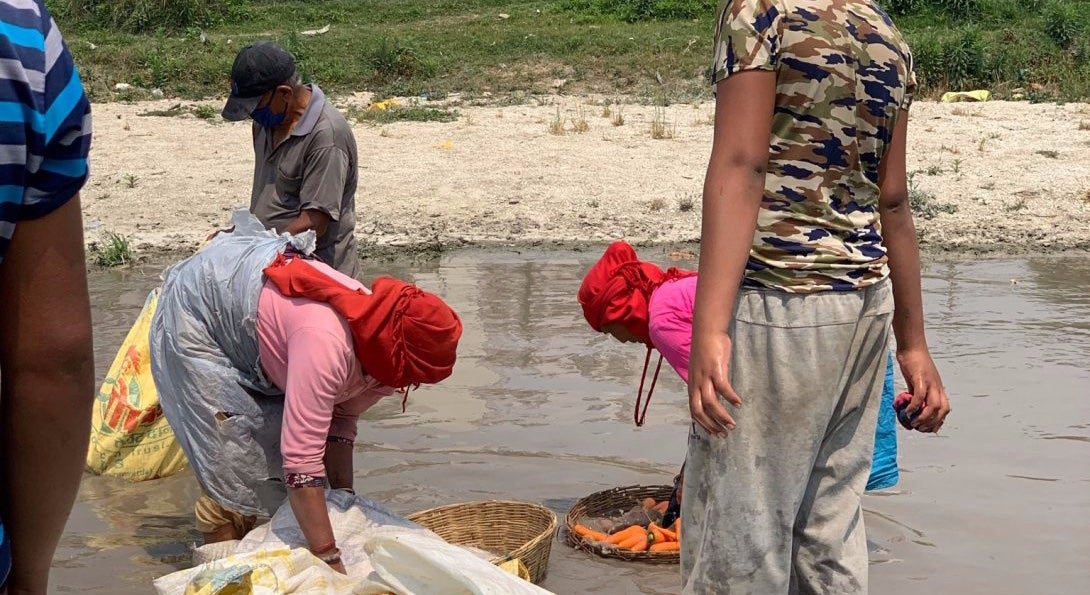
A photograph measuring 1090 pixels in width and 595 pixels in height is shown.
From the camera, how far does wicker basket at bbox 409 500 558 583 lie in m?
4.16

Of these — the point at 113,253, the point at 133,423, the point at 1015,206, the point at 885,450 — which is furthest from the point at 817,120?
the point at 1015,206

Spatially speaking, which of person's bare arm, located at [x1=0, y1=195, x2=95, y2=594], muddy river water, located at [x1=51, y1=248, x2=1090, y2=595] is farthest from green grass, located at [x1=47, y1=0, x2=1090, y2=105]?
person's bare arm, located at [x1=0, y1=195, x2=95, y2=594]

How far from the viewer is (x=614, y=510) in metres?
4.54

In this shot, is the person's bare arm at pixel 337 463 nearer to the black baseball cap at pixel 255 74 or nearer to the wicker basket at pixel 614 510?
the wicker basket at pixel 614 510

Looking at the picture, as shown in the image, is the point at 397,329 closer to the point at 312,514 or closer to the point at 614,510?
the point at 312,514

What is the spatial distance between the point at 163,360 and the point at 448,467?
1.57 m

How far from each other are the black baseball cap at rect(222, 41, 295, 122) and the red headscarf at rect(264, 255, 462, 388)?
115cm

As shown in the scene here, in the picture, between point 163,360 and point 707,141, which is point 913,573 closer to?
point 163,360

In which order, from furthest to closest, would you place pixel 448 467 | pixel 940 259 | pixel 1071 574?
pixel 940 259 → pixel 448 467 → pixel 1071 574

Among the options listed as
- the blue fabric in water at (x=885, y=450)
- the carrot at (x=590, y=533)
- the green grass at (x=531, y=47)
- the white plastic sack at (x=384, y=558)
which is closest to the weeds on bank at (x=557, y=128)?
the green grass at (x=531, y=47)

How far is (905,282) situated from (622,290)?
1.27 meters

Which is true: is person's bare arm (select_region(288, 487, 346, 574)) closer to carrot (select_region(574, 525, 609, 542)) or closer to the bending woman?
the bending woman

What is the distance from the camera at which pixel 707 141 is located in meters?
11.4

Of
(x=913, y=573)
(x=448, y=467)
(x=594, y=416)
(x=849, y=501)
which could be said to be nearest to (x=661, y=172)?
(x=594, y=416)
